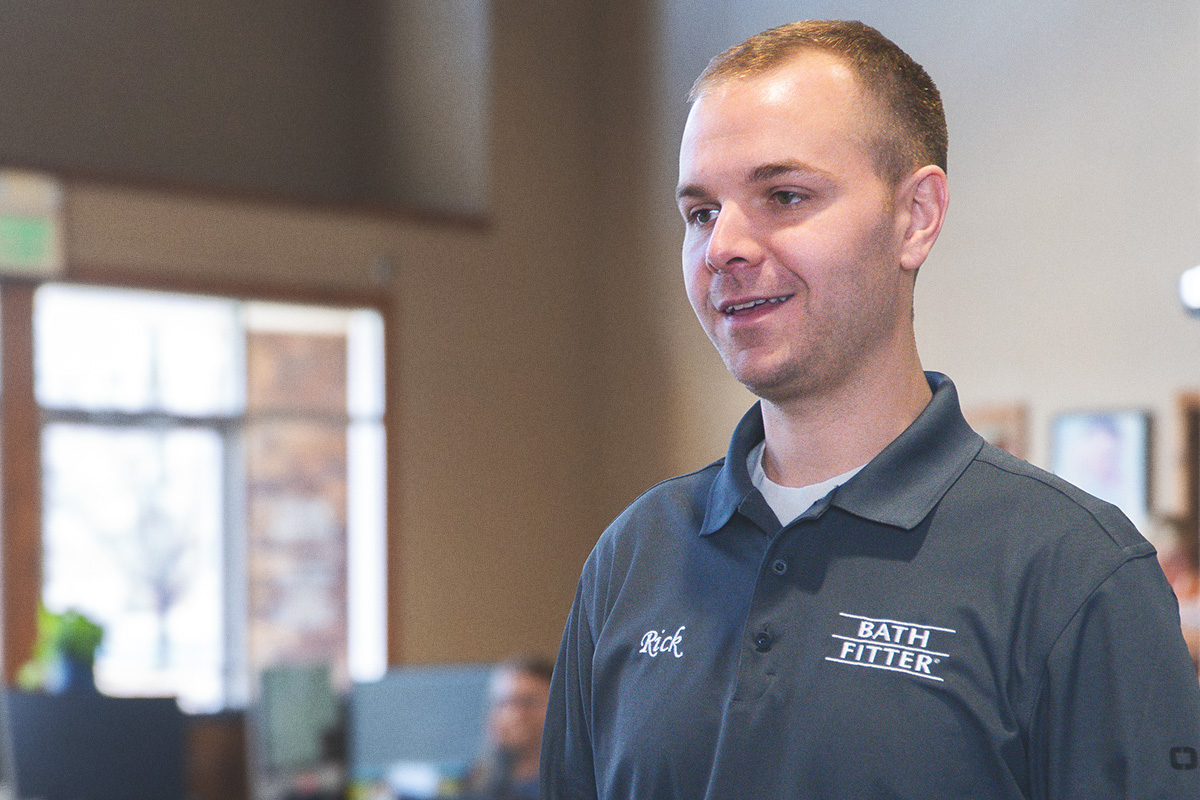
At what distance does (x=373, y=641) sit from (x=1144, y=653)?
6.68m

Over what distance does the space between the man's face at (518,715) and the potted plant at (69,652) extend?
1.14m

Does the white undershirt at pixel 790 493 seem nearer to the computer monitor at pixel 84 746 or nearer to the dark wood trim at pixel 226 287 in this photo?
the computer monitor at pixel 84 746

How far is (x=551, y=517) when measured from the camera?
25.8ft

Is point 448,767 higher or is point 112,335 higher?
point 112,335

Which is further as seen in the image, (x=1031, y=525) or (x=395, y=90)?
(x=395, y=90)

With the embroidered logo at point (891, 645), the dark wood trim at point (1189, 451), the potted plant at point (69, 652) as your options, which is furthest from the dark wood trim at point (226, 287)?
the embroidered logo at point (891, 645)

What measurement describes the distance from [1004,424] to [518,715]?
9.00 feet

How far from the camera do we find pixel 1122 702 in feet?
2.75

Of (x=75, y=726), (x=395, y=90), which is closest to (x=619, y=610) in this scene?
(x=75, y=726)

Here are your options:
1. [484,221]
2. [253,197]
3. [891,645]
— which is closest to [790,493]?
[891,645]

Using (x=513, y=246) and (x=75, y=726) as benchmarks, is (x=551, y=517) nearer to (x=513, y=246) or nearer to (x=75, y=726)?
(x=513, y=246)

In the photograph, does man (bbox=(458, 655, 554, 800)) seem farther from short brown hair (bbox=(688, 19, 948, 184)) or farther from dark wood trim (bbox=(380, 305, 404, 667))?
dark wood trim (bbox=(380, 305, 404, 667))

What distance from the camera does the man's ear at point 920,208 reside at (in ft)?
3.30

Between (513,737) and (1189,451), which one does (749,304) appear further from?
(1189,451)
